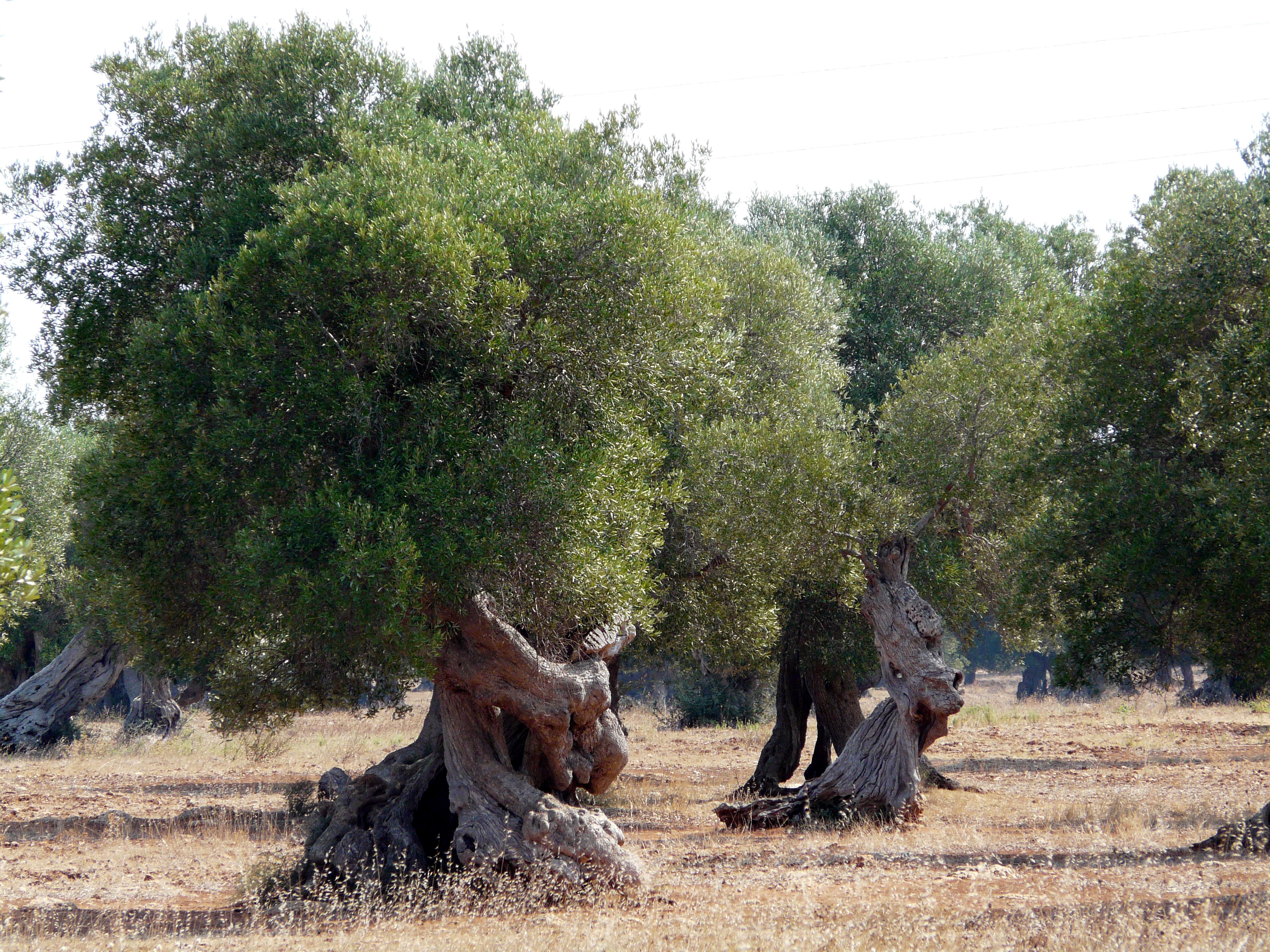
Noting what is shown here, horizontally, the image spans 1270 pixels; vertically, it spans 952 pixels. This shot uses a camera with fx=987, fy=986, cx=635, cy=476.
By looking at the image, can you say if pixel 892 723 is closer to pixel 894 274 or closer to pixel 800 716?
pixel 800 716

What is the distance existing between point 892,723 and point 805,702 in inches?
237

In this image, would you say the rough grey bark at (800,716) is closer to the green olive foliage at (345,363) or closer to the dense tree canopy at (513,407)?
the dense tree canopy at (513,407)

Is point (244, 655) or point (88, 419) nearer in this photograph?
point (244, 655)

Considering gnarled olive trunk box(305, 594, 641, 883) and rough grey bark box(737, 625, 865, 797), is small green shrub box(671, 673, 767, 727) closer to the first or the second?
rough grey bark box(737, 625, 865, 797)

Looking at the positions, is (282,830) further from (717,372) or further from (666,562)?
(717,372)

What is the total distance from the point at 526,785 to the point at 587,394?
493cm

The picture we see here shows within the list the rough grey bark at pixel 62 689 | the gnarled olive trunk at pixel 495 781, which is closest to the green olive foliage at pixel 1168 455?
the gnarled olive trunk at pixel 495 781

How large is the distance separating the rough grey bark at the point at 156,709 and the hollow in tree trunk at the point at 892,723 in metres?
24.6

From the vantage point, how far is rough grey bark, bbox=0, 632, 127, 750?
2836cm

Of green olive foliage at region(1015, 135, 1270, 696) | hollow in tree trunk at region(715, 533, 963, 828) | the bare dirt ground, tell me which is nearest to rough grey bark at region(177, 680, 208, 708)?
the bare dirt ground

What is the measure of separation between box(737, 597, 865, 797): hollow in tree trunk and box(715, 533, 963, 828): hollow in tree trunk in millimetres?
3473

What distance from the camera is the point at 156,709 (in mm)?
34375

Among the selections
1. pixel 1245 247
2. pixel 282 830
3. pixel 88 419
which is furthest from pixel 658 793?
pixel 1245 247

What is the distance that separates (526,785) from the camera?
12.3m
